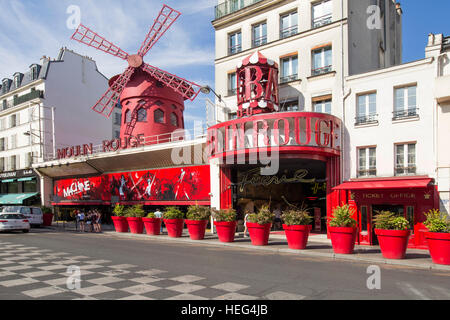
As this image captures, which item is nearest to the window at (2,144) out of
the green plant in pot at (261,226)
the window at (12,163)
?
the window at (12,163)

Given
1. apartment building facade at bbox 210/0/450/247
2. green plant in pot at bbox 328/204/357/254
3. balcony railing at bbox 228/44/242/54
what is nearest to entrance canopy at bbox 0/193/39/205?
apartment building facade at bbox 210/0/450/247

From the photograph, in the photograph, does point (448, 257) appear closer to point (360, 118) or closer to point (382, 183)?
point (382, 183)

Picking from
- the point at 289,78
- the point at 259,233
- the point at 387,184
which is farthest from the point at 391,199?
the point at 289,78

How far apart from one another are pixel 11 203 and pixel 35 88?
11424 millimetres

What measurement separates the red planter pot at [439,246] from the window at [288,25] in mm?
11691

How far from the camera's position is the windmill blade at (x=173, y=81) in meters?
26.3

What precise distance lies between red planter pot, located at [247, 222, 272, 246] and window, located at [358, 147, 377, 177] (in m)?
4.77

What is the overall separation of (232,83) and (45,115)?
22.3 meters

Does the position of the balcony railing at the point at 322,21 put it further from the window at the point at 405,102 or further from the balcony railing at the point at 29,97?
the balcony railing at the point at 29,97

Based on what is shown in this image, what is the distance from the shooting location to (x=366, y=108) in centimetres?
A: 1566

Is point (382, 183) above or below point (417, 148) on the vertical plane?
below

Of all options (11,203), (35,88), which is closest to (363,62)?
(35,88)

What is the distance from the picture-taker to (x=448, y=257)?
32.8 ft

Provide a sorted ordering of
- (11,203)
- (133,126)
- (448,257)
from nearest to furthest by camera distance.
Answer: (448,257)
(133,126)
(11,203)
